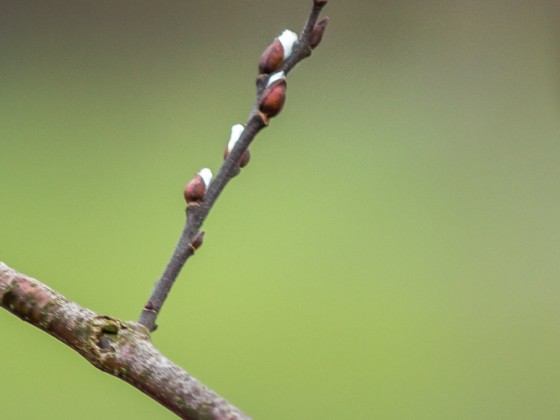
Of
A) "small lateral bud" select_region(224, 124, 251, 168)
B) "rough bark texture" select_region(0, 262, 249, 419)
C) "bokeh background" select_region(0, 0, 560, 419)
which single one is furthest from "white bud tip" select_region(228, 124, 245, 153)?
"bokeh background" select_region(0, 0, 560, 419)

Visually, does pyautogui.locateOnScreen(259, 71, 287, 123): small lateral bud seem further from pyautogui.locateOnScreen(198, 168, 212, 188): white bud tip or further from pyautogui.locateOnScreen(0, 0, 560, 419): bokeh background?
pyautogui.locateOnScreen(0, 0, 560, 419): bokeh background

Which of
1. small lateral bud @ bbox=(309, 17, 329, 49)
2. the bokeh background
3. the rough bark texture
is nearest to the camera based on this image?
the rough bark texture

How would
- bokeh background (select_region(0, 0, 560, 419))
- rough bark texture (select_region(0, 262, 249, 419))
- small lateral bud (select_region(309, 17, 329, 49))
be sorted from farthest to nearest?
bokeh background (select_region(0, 0, 560, 419)), small lateral bud (select_region(309, 17, 329, 49)), rough bark texture (select_region(0, 262, 249, 419))

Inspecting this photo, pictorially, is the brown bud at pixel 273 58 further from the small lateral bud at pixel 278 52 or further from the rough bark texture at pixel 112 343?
the rough bark texture at pixel 112 343

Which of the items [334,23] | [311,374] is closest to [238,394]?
[311,374]

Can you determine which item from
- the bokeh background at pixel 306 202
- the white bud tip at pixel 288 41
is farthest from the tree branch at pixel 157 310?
the bokeh background at pixel 306 202

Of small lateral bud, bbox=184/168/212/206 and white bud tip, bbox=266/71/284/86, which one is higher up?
white bud tip, bbox=266/71/284/86

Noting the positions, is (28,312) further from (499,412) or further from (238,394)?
(499,412)

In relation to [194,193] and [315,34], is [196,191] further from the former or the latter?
[315,34]
